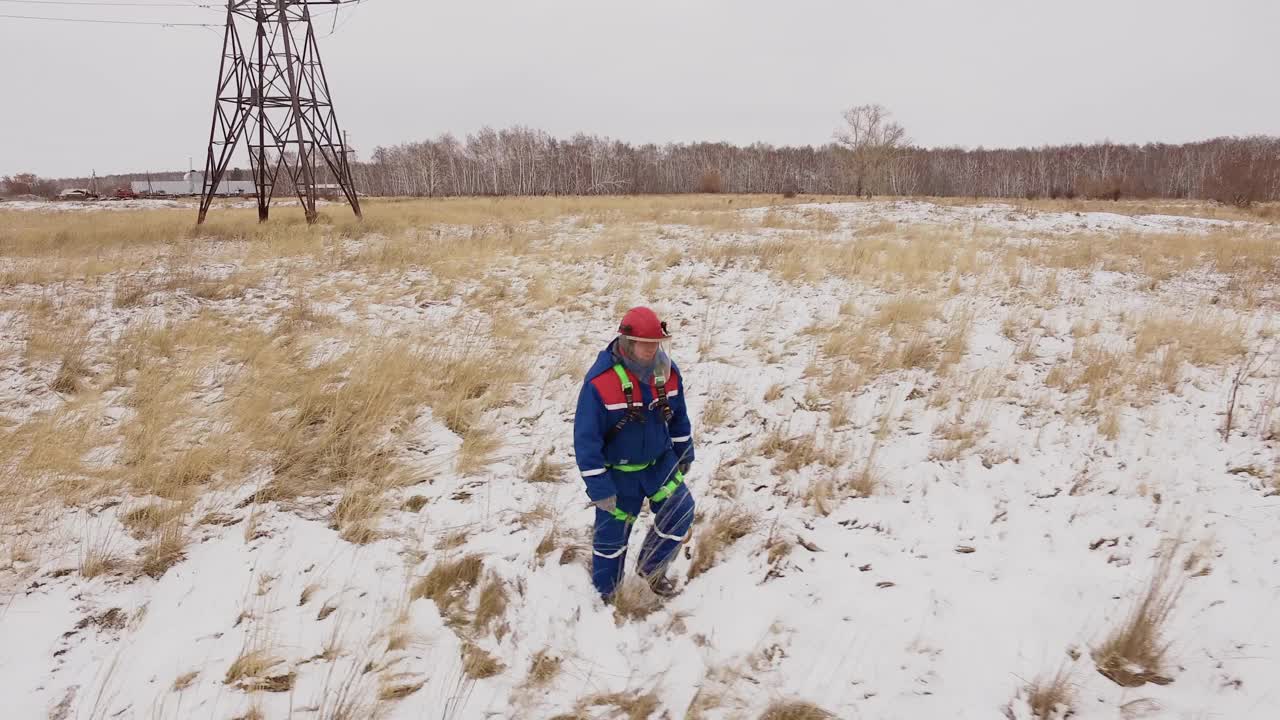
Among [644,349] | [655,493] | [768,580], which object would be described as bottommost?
[768,580]

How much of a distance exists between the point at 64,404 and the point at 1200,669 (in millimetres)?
7576

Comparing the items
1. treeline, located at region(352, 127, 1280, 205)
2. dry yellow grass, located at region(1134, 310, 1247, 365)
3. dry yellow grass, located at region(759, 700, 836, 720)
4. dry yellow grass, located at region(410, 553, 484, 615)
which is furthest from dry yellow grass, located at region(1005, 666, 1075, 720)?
treeline, located at region(352, 127, 1280, 205)

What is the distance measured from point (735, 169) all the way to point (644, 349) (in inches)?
3283

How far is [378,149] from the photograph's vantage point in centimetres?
7969

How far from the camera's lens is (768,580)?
3.03m

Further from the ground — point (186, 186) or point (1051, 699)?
point (186, 186)

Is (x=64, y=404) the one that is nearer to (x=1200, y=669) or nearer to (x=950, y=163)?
(x=1200, y=669)

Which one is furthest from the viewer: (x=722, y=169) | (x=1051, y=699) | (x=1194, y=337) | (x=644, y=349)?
(x=722, y=169)

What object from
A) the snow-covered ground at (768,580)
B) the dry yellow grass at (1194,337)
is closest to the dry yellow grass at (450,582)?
the snow-covered ground at (768,580)

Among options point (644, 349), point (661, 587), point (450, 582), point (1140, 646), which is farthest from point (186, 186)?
point (1140, 646)

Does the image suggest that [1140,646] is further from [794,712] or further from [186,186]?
[186,186]

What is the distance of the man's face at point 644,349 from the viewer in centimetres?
262

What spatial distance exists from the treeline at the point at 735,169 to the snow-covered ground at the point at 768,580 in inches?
2243

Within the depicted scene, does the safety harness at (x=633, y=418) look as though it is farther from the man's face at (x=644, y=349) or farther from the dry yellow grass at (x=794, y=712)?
the dry yellow grass at (x=794, y=712)
